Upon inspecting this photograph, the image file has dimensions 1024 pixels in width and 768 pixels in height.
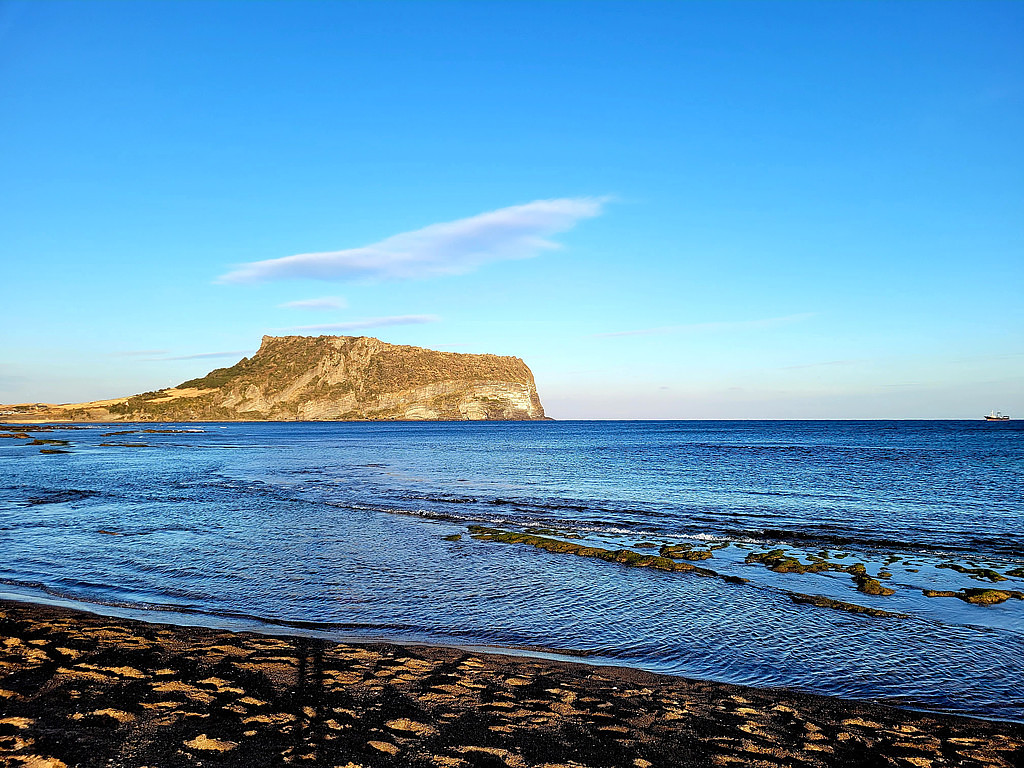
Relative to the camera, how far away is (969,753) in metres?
8.27

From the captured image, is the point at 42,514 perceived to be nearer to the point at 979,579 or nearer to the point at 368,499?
the point at 368,499

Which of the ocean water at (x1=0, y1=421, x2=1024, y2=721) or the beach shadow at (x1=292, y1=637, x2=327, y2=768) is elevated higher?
the beach shadow at (x1=292, y1=637, x2=327, y2=768)

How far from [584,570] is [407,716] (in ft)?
37.2

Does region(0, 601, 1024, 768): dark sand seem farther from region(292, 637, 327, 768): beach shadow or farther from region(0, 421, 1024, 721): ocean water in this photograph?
region(0, 421, 1024, 721): ocean water

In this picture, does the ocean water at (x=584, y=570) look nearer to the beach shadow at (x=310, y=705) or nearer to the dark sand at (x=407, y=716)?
the dark sand at (x=407, y=716)

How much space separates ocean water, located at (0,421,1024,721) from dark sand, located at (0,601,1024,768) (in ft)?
Result: 4.85

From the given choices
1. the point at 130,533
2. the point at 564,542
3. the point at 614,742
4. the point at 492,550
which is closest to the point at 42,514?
the point at 130,533

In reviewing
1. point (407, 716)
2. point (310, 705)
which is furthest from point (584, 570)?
point (310, 705)

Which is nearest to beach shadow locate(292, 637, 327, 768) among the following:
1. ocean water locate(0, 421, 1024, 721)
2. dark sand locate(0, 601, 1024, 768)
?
dark sand locate(0, 601, 1024, 768)

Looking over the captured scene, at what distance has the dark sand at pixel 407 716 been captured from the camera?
7.67m

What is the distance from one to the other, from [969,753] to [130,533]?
2690 centimetres

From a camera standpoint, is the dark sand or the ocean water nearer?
the dark sand

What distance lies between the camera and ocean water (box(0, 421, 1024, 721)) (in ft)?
40.9

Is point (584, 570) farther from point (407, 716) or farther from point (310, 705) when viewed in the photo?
point (310, 705)
